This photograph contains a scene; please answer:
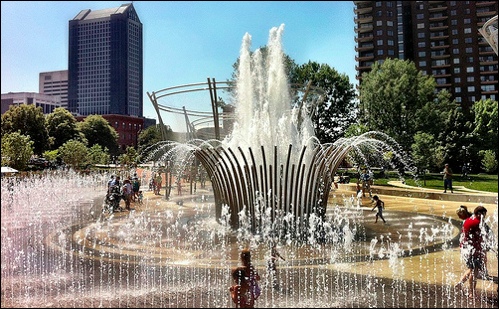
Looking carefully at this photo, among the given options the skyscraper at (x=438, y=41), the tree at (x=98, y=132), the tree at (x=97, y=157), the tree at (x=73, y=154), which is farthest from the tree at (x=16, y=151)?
the skyscraper at (x=438, y=41)

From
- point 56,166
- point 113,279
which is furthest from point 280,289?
point 56,166

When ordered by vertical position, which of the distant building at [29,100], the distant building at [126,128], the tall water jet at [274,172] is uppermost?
the distant building at [29,100]

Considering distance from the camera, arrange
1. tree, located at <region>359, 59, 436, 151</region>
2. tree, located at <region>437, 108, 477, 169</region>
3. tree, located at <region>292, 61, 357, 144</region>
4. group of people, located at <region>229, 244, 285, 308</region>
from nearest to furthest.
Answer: group of people, located at <region>229, 244, 285, 308</region>
tree, located at <region>292, 61, 357, 144</region>
tree, located at <region>359, 59, 436, 151</region>
tree, located at <region>437, 108, 477, 169</region>

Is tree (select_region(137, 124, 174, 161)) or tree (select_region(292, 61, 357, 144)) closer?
tree (select_region(292, 61, 357, 144))

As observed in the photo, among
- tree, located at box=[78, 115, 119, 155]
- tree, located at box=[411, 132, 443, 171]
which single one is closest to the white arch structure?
tree, located at box=[411, 132, 443, 171]

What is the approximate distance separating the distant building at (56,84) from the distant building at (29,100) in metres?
2.61

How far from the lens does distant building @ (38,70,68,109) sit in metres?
59.9

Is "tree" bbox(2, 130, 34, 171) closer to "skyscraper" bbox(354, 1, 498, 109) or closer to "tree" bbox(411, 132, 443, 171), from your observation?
"tree" bbox(411, 132, 443, 171)

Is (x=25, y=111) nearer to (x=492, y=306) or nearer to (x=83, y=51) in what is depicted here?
(x=83, y=51)

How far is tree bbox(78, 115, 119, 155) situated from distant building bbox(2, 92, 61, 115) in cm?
593

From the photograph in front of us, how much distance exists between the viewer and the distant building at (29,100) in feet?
144

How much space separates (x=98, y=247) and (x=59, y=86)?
61.7 metres

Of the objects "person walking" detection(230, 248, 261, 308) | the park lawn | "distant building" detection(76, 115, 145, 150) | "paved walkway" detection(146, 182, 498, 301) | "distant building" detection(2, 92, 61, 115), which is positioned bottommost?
"paved walkway" detection(146, 182, 498, 301)

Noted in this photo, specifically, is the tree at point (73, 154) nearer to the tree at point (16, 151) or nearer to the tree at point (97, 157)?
the tree at point (97, 157)
